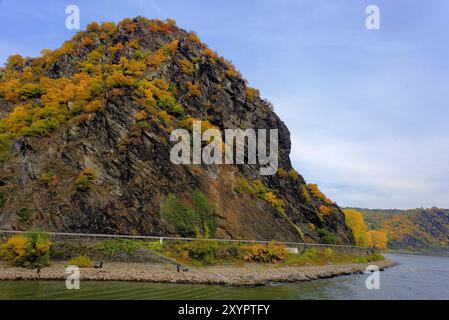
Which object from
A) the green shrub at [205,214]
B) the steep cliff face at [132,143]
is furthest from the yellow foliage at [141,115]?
the green shrub at [205,214]

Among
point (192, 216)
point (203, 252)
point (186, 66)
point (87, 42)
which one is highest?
point (87, 42)

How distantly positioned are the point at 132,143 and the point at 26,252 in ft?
72.5

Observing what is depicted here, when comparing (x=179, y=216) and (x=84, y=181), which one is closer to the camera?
(x=84, y=181)

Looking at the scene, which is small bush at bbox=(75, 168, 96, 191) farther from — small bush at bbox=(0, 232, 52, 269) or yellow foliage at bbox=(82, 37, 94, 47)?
yellow foliage at bbox=(82, 37, 94, 47)

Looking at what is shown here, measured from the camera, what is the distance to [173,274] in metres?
37.5

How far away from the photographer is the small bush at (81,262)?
123ft

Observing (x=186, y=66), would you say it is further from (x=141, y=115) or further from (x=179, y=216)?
(x=179, y=216)

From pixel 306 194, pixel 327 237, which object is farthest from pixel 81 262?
pixel 306 194

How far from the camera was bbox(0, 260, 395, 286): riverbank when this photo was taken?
3372 cm

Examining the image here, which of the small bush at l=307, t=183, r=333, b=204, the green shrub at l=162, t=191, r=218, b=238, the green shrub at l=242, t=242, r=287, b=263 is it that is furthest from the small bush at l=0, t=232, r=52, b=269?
Result: the small bush at l=307, t=183, r=333, b=204

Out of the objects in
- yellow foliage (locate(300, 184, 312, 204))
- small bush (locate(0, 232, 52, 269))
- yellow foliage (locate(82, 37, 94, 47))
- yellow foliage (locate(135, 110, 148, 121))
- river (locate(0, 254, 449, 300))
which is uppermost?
yellow foliage (locate(82, 37, 94, 47))

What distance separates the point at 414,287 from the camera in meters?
43.5

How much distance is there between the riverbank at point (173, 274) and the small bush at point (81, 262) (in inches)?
36.1

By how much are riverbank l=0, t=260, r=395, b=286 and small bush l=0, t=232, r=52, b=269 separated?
2.83 feet
